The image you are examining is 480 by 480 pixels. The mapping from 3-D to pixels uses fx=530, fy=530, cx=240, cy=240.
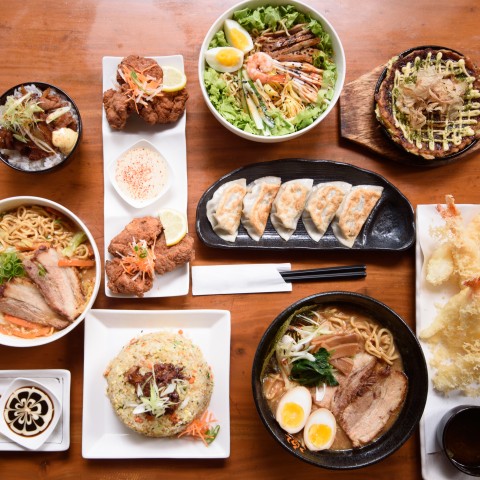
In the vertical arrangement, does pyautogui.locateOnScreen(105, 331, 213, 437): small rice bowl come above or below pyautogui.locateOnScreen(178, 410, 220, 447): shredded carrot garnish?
above

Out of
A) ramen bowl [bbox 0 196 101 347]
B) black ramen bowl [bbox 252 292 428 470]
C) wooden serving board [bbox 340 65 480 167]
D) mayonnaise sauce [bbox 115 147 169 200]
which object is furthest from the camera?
wooden serving board [bbox 340 65 480 167]

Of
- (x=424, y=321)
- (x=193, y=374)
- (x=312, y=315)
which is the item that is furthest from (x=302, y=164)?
(x=193, y=374)

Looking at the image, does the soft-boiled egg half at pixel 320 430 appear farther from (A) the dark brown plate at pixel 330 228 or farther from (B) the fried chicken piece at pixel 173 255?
(B) the fried chicken piece at pixel 173 255

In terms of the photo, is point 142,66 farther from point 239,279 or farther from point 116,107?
point 239,279

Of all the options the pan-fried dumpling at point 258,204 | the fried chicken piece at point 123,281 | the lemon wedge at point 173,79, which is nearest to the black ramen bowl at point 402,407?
the pan-fried dumpling at point 258,204

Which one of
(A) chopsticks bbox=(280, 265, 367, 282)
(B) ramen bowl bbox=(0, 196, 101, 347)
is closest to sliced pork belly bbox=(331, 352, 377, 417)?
(A) chopsticks bbox=(280, 265, 367, 282)

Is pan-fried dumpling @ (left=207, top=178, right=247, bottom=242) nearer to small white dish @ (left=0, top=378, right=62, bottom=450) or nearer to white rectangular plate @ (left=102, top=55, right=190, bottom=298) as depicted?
white rectangular plate @ (left=102, top=55, right=190, bottom=298)

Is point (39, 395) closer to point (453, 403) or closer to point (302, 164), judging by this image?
point (302, 164)
